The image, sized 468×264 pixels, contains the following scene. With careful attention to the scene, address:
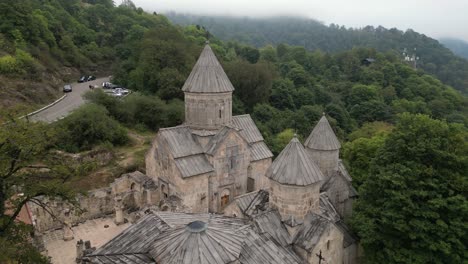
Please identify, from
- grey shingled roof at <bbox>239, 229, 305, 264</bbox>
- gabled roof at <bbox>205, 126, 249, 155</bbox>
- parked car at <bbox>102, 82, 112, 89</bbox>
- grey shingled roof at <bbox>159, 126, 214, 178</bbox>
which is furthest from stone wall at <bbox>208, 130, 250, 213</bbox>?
parked car at <bbox>102, 82, 112, 89</bbox>

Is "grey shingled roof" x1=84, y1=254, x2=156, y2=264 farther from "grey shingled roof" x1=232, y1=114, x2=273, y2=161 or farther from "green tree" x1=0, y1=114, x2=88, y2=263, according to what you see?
"grey shingled roof" x1=232, y1=114, x2=273, y2=161

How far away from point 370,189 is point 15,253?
1406 cm

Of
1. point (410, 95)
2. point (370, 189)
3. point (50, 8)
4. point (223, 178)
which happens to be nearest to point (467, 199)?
point (370, 189)

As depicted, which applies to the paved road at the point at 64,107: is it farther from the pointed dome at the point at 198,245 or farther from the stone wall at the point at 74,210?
the pointed dome at the point at 198,245

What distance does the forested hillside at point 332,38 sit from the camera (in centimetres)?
10069

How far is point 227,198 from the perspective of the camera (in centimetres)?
2102

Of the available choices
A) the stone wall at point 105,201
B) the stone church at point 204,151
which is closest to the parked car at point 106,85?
the stone wall at point 105,201

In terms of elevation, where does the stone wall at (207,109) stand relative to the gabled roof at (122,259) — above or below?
above

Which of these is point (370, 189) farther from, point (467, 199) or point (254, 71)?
point (254, 71)

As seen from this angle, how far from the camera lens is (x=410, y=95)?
61.2 meters

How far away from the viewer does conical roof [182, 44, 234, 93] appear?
1989 centimetres

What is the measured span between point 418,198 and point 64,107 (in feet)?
100

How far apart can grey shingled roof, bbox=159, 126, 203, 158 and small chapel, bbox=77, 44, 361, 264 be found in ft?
0.19

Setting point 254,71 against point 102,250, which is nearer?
point 102,250
